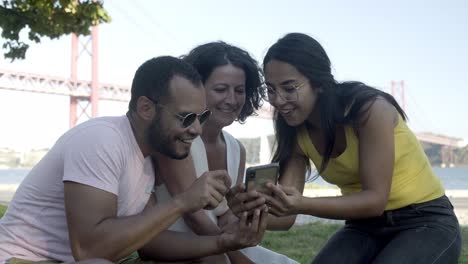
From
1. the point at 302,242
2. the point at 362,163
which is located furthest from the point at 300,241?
the point at 362,163

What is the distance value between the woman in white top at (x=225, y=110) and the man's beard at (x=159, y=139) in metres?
0.36

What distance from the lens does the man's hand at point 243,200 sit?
2.17 m

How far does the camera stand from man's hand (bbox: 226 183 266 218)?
2168mm

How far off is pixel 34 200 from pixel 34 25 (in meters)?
4.54

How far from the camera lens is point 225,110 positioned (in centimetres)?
276

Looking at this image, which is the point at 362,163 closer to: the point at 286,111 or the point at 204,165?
the point at 286,111

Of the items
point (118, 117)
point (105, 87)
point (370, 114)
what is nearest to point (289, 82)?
point (370, 114)

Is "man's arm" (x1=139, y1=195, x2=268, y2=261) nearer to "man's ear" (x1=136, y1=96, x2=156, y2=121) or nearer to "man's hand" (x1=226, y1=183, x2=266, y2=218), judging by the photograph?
"man's hand" (x1=226, y1=183, x2=266, y2=218)

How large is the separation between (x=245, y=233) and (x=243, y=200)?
0.14 meters

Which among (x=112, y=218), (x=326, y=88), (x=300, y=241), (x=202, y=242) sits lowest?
(x=300, y=241)

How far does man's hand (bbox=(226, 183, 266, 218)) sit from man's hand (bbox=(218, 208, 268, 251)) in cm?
3

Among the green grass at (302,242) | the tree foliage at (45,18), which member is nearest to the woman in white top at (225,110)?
the green grass at (302,242)

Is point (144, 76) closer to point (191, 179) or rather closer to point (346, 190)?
point (191, 179)

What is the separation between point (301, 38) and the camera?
7.93 feet
